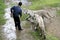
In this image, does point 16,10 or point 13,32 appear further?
point 13,32

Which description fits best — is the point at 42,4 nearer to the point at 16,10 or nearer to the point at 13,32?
the point at 13,32

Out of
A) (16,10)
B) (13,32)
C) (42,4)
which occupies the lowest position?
(13,32)

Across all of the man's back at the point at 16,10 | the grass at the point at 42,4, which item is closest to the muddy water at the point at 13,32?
the man's back at the point at 16,10

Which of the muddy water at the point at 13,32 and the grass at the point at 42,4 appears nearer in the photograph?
the muddy water at the point at 13,32

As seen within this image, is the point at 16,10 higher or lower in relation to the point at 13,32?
higher

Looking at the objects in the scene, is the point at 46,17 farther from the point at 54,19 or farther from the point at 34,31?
the point at 34,31

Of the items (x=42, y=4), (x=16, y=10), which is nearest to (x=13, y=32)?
(x=16, y=10)

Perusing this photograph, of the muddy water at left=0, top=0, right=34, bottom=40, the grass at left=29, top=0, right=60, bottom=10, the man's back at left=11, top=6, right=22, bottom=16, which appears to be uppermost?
the grass at left=29, top=0, right=60, bottom=10

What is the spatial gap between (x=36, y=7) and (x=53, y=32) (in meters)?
6.26

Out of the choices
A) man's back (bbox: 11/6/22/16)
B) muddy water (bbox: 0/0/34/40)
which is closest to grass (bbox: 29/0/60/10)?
muddy water (bbox: 0/0/34/40)

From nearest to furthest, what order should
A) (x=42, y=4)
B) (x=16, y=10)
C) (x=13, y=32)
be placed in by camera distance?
(x=16, y=10) < (x=13, y=32) < (x=42, y=4)

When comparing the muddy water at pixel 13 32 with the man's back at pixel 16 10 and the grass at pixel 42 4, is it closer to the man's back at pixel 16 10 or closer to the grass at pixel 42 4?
the man's back at pixel 16 10

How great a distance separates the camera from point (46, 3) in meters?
21.6

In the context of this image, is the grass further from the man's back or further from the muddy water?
the man's back
